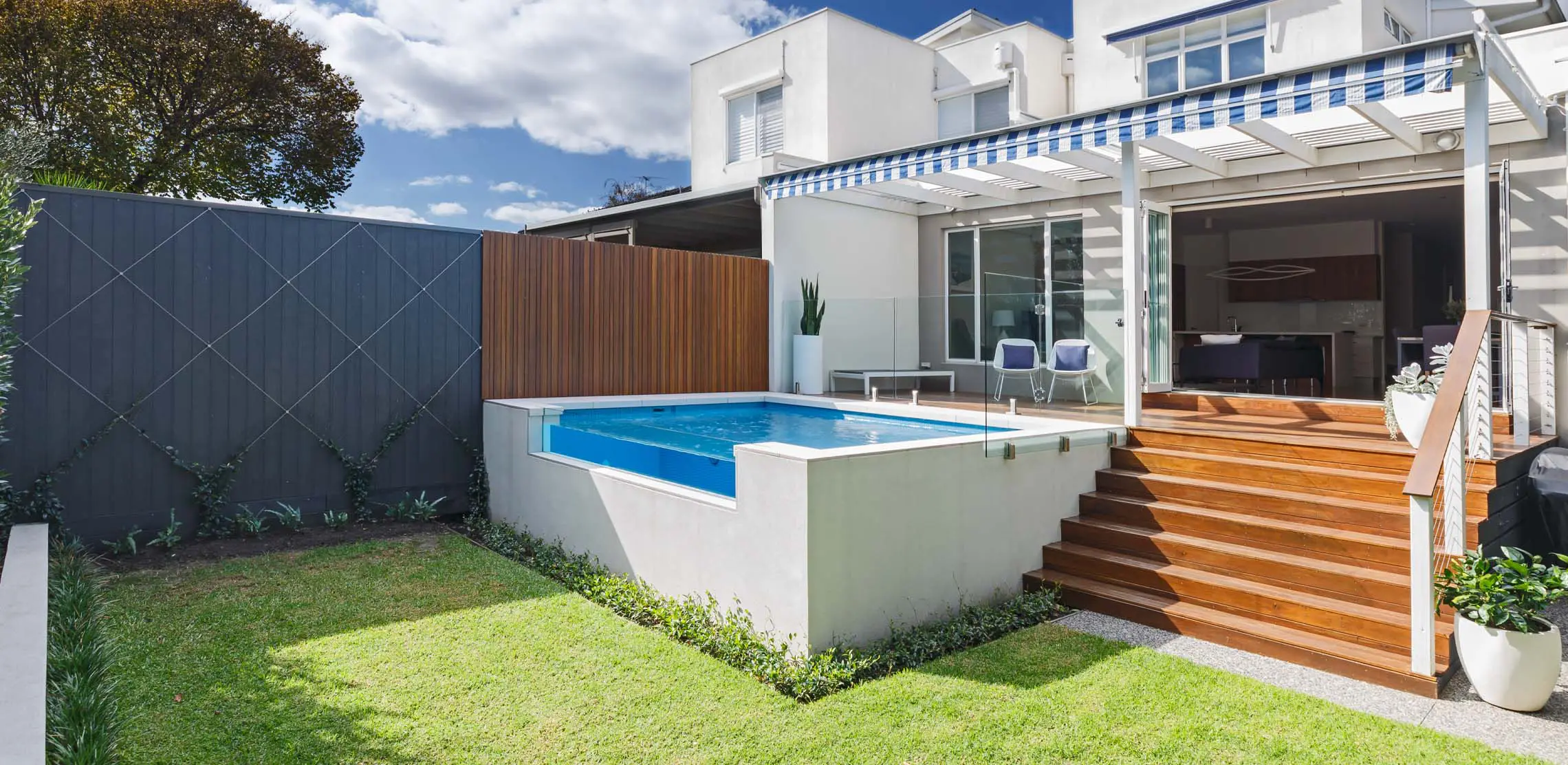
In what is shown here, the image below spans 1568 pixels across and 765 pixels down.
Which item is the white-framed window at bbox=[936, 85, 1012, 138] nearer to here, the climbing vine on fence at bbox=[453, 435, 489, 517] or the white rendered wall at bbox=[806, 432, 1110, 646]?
the climbing vine on fence at bbox=[453, 435, 489, 517]

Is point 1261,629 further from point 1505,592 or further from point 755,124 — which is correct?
point 755,124

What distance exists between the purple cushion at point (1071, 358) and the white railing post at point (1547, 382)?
3.54 m

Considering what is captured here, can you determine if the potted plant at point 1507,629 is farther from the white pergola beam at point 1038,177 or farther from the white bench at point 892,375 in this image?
the white pergola beam at point 1038,177

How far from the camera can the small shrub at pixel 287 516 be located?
23.4 feet

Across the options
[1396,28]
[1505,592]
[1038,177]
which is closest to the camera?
[1505,592]

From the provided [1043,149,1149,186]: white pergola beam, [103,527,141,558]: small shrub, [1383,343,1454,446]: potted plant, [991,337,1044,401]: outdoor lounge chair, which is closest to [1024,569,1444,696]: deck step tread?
[1383,343,1454,446]: potted plant

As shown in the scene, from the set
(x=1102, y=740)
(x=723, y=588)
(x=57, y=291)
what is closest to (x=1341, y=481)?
(x=1102, y=740)

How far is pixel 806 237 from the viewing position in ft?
36.4

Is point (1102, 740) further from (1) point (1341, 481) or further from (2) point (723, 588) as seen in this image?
(1) point (1341, 481)

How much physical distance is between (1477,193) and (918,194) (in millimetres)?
6231

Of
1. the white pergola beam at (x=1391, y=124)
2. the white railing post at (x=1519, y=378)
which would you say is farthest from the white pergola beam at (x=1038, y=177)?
the white railing post at (x=1519, y=378)

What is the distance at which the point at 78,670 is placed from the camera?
13.0 feet

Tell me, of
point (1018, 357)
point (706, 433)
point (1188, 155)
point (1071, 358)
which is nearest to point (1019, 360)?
point (1018, 357)

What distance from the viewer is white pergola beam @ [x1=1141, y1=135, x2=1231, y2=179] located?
7824 mm
